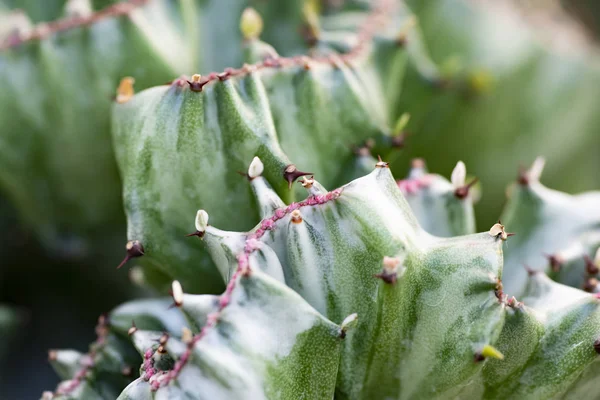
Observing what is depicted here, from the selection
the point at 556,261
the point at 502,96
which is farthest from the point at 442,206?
the point at 502,96

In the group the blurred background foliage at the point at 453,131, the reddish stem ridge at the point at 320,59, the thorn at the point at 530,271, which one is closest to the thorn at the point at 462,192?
the thorn at the point at 530,271

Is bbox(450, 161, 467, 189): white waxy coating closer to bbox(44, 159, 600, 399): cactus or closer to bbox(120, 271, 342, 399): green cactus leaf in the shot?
bbox(44, 159, 600, 399): cactus

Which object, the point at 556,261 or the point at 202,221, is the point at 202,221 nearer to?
the point at 202,221

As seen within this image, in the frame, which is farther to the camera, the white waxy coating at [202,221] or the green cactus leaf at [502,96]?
the green cactus leaf at [502,96]

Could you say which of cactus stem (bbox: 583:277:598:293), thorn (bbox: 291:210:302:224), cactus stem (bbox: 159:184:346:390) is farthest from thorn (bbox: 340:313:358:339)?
cactus stem (bbox: 583:277:598:293)

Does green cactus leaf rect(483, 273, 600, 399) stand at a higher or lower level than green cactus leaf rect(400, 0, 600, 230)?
lower

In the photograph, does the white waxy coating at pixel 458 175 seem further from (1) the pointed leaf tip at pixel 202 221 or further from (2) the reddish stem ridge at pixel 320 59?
(1) the pointed leaf tip at pixel 202 221

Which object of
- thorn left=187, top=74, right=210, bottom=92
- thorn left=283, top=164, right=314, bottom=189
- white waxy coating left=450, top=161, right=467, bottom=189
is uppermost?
thorn left=187, top=74, right=210, bottom=92

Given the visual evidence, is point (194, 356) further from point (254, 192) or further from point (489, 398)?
point (489, 398)
